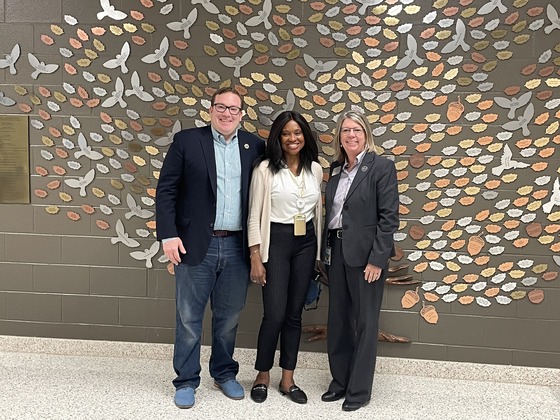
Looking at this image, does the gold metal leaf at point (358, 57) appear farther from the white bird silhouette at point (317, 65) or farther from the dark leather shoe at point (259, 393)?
the dark leather shoe at point (259, 393)

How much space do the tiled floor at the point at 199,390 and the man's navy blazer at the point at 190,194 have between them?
842mm

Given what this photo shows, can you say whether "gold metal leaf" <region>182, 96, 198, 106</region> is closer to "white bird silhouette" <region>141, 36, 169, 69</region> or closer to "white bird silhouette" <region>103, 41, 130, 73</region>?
"white bird silhouette" <region>141, 36, 169, 69</region>

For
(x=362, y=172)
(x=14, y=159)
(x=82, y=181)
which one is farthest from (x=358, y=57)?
(x=14, y=159)

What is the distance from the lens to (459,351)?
373 centimetres

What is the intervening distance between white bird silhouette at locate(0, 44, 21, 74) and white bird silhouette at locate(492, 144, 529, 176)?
3063mm

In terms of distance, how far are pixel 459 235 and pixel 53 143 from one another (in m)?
2.62

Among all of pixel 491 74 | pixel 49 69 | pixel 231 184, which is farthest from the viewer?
pixel 49 69

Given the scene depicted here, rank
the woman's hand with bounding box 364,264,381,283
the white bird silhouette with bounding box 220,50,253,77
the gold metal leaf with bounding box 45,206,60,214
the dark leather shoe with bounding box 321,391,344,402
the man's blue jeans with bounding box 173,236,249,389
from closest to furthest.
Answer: the woman's hand with bounding box 364,264,381,283
the man's blue jeans with bounding box 173,236,249,389
the dark leather shoe with bounding box 321,391,344,402
the white bird silhouette with bounding box 220,50,253,77
the gold metal leaf with bounding box 45,206,60,214

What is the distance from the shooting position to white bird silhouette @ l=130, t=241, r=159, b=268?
3844 mm

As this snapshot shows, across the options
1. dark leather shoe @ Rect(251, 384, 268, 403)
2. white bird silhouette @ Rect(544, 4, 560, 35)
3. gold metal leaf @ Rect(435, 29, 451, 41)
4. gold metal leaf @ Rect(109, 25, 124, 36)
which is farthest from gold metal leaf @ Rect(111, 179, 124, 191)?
white bird silhouette @ Rect(544, 4, 560, 35)

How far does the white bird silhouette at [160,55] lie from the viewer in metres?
3.70

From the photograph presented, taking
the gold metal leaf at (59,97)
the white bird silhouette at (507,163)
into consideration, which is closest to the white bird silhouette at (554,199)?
the white bird silhouette at (507,163)

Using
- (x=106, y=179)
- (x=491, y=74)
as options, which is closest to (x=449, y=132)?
(x=491, y=74)

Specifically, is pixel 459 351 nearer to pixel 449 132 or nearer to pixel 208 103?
pixel 449 132
